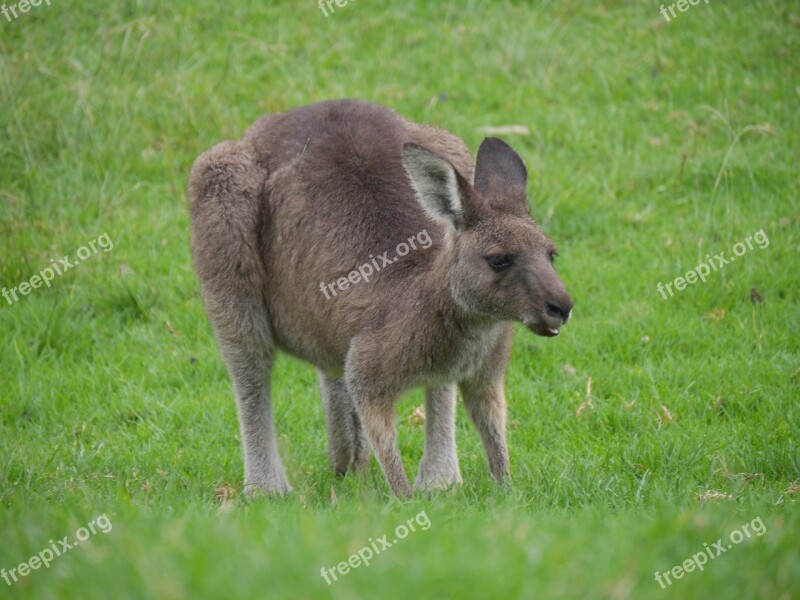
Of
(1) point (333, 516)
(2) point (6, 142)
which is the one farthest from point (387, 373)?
(2) point (6, 142)

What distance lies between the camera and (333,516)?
428 cm

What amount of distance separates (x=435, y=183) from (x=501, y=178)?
16.4 inches

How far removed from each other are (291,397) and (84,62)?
472 centimetres

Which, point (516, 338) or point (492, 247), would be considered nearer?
point (492, 247)

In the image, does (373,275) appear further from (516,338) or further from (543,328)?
(516,338)

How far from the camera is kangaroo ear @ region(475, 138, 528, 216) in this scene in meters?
5.12

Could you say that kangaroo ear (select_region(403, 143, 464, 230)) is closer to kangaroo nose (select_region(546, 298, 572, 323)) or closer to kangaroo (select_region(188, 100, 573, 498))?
kangaroo (select_region(188, 100, 573, 498))

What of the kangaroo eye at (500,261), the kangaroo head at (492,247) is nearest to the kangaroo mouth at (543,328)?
the kangaroo head at (492,247)

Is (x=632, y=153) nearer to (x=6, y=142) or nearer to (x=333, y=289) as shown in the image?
(x=333, y=289)

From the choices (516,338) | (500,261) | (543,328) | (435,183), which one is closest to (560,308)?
(543,328)

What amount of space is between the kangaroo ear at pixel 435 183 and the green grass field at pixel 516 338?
137cm

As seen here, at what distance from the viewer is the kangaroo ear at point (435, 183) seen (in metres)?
4.95

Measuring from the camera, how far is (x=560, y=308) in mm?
4656

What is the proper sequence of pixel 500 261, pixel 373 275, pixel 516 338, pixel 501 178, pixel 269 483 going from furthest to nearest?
pixel 516 338 → pixel 269 483 → pixel 373 275 → pixel 501 178 → pixel 500 261
